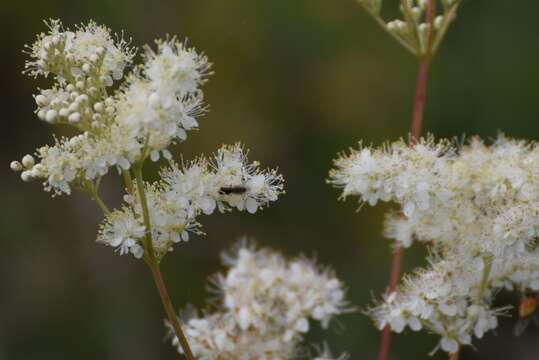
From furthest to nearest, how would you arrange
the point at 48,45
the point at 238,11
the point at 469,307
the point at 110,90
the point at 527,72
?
the point at 238,11
the point at 527,72
the point at 110,90
the point at 469,307
the point at 48,45

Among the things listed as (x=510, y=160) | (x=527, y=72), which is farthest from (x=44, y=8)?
(x=510, y=160)

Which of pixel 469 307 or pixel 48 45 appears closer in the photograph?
pixel 48 45

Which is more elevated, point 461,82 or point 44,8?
point 44,8

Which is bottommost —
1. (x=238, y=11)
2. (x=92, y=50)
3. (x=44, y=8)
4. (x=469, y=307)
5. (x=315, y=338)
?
(x=469, y=307)

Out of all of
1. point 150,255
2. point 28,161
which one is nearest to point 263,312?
point 150,255

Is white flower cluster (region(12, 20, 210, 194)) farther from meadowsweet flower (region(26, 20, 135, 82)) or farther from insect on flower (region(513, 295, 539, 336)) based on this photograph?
insect on flower (region(513, 295, 539, 336))

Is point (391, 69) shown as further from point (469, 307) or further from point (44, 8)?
point (469, 307)

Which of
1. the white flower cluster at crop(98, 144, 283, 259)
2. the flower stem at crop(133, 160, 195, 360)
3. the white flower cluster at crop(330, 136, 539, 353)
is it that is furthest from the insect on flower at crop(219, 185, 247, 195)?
the white flower cluster at crop(330, 136, 539, 353)

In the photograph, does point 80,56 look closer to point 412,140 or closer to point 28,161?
point 28,161
